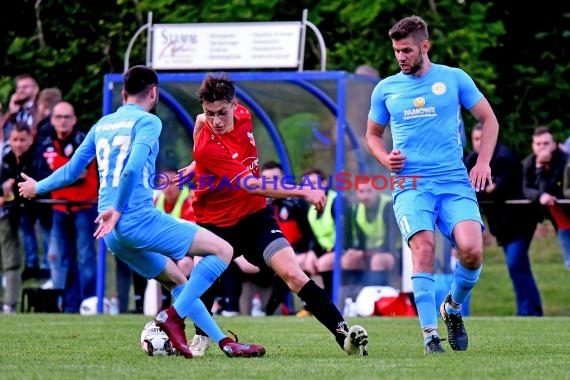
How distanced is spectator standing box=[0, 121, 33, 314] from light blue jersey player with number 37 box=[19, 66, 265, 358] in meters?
8.14

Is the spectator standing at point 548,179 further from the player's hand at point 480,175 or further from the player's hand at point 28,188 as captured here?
the player's hand at point 28,188

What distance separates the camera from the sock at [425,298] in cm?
920

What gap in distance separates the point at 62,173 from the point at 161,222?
789 mm

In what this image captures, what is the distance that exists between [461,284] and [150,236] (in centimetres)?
235

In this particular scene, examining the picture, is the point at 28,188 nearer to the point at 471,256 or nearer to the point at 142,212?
the point at 142,212

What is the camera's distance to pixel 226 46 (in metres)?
17.2

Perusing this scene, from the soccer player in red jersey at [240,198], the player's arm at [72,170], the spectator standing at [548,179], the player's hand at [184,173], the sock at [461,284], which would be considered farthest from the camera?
the spectator standing at [548,179]

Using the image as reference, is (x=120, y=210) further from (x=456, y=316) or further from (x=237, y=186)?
(x=456, y=316)

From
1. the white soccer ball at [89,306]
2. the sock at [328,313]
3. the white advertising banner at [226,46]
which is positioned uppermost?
the white advertising banner at [226,46]

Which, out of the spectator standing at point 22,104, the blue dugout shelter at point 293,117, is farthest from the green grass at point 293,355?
the spectator standing at point 22,104

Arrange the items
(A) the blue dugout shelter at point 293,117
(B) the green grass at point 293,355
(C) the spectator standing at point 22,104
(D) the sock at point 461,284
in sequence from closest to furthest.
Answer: (B) the green grass at point 293,355 → (D) the sock at point 461,284 → (A) the blue dugout shelter at point 293,117 → (C) the spectator standing at point 22,104

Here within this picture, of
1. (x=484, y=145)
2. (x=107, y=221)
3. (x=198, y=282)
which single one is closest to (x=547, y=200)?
(x=484, y=145)

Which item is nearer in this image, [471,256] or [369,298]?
[471,256]

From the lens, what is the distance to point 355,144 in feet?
56.1
